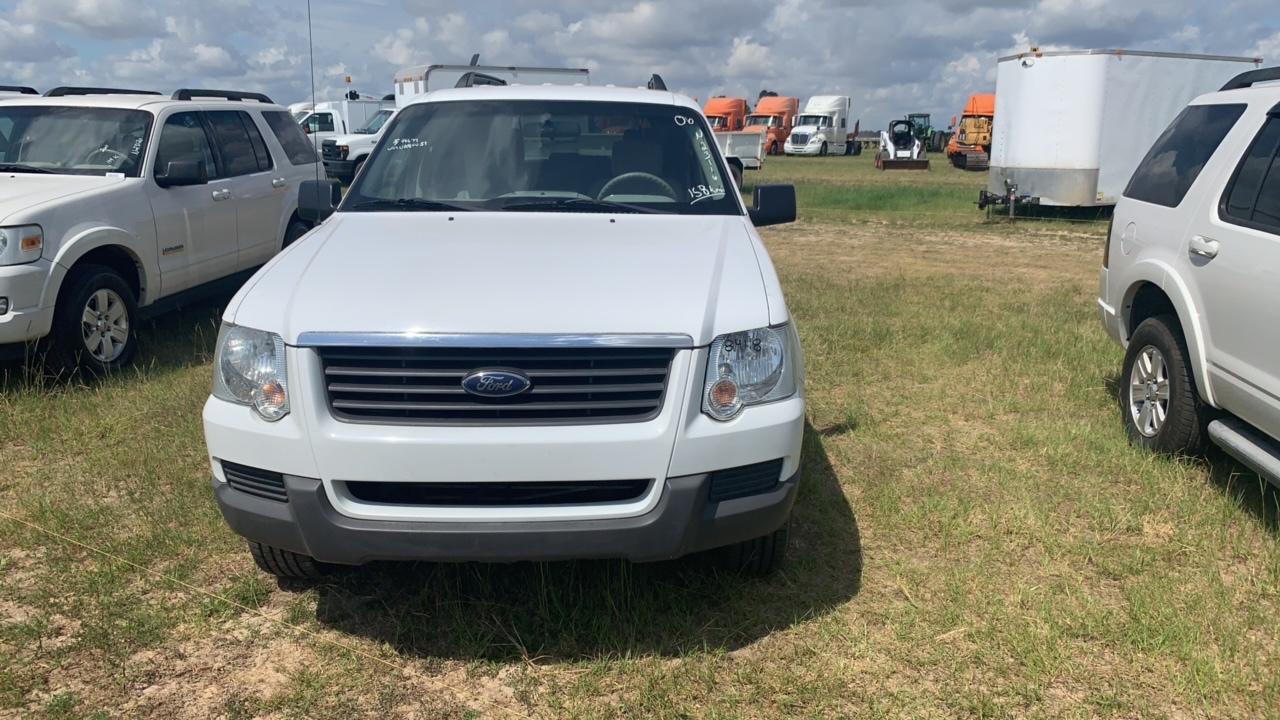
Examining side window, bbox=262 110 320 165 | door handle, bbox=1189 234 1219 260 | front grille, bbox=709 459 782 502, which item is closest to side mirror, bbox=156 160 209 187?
side window, bbox=262 110 320 165

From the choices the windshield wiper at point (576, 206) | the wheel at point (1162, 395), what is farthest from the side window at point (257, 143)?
the wheel at point (1162, 395)

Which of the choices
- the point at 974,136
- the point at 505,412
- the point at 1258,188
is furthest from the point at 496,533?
the point at 974,136

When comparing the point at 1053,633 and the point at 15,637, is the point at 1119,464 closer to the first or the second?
the point at 1053,633

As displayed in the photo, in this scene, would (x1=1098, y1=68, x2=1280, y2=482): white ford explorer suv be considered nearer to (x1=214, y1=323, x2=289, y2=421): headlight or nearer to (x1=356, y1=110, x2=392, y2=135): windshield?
(x1=214, y1=323, x2=289, y2=421): headlight

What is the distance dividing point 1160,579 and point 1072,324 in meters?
4.94

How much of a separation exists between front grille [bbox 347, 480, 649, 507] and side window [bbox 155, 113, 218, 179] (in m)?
4.79

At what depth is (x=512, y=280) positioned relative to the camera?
2990 millimetres

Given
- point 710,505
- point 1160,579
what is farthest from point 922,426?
point 710,505

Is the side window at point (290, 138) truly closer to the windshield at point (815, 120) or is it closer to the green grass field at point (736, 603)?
the green grass field at point (736, 603)

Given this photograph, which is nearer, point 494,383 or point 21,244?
point 494,383

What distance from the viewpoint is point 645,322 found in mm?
2750

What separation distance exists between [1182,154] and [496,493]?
399cm

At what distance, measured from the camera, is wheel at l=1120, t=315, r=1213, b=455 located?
14.3 ft

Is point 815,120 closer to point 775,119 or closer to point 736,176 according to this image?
point 775,119
